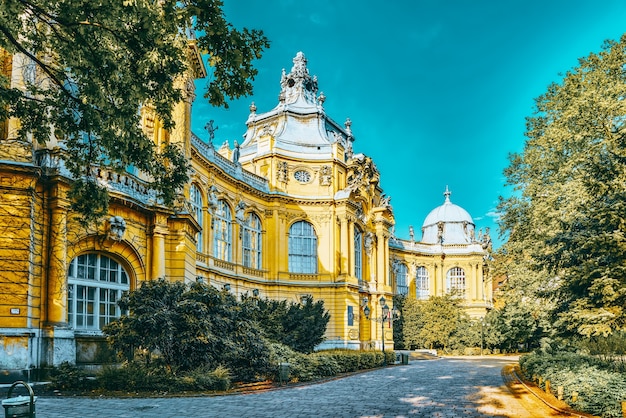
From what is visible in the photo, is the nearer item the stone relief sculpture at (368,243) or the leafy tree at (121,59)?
the leafy tree at (121,59)

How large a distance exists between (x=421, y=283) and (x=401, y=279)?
10.2ft

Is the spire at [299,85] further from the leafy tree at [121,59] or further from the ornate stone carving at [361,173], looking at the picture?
the leafy tree at [121,59]

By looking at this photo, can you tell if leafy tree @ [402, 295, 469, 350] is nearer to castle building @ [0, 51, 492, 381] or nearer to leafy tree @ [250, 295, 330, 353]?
castle building @ [0, 51, 492, 381]

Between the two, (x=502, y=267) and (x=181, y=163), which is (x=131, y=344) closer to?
(x=181, y=163)

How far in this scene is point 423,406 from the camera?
13.1 metres

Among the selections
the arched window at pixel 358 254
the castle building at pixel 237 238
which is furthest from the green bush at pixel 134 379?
the arched window at pixel 358 254

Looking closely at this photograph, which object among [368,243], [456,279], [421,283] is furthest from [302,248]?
[456,279]

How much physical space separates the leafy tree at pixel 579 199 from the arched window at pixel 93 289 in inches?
535

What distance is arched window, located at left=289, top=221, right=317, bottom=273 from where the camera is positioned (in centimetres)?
4022

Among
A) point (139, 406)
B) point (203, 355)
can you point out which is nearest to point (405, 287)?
point (203, 355)

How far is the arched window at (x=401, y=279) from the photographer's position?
198 ft

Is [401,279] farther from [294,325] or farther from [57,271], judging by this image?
[57,271]

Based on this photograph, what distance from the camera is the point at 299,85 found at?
4647 cm

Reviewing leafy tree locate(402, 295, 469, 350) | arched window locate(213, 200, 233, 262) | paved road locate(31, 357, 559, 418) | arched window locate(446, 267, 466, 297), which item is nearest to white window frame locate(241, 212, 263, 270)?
arched window locate(213, 200, 233, 262)
